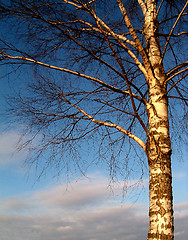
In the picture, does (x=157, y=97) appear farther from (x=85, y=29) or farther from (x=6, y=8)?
(x=6, y=8)

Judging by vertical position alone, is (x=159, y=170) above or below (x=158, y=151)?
below

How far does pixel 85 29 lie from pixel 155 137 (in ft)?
6.99

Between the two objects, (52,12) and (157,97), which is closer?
(157,97)

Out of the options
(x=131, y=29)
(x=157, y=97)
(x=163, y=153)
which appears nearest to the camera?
(x=163, y=153)

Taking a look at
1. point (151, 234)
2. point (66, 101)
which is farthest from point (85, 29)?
point (151, 234)

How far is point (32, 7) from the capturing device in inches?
145

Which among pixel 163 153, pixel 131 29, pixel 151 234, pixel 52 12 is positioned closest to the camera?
pixel 151 234

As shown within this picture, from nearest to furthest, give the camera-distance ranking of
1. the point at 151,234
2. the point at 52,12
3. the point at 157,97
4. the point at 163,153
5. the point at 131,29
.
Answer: the point at 151,234 < the point at 163,153 < the point at 157,97 < the point at 52,12 < the point at 131,29

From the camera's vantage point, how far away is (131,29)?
403 centimetres

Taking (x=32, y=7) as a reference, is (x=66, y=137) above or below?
below

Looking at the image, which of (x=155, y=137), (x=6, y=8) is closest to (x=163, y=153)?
(x=155, y=137)

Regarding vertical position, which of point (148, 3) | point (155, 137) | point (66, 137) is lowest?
point (155, 137)

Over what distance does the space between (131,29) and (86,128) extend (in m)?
1.82

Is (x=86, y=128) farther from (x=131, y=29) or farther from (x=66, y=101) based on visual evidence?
(x=131, y=29)
